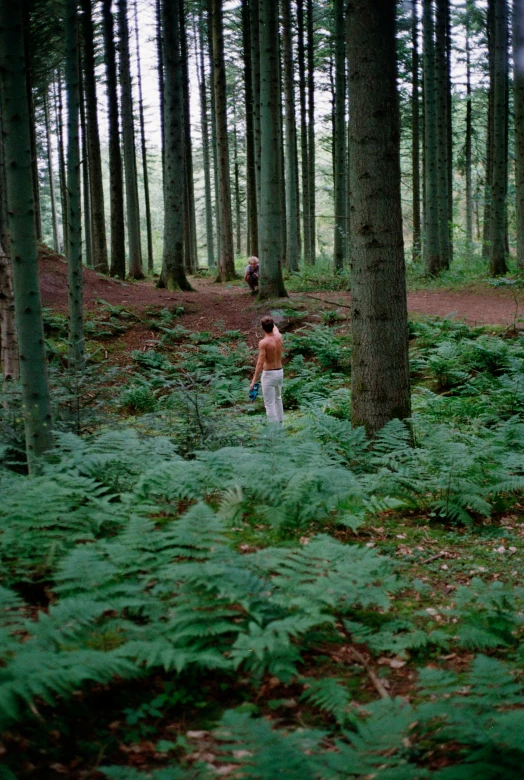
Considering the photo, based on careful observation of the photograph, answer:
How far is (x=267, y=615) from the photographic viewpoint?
9.53 feet

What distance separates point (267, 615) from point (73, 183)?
735 cm

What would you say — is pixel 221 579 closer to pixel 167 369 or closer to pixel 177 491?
pixel 177 491

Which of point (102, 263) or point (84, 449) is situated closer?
point (84, 449)

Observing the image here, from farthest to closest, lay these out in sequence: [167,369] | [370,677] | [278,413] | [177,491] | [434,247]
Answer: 1. [434,247]
2. [167,369]
3. [278,413]
4. [177,491]
5. [370,677]

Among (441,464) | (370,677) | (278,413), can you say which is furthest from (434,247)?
(370,677)

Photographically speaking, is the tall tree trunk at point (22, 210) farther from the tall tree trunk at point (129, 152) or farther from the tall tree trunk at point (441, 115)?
the tall tree trunk at point (129, 152)

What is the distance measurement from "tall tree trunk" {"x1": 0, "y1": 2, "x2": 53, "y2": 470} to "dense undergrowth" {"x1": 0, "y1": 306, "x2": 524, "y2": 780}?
1.95 ft

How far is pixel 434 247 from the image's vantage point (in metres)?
20.2

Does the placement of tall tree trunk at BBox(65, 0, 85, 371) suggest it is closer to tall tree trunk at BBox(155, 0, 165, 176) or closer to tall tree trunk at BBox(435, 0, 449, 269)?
tall tree trunk at BBox(435, 0, 449, 269)

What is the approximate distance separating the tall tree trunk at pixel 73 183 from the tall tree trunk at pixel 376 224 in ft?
12.2

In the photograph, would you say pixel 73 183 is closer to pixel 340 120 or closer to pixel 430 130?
pixel 340 120

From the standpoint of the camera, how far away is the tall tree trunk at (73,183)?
7934 mm

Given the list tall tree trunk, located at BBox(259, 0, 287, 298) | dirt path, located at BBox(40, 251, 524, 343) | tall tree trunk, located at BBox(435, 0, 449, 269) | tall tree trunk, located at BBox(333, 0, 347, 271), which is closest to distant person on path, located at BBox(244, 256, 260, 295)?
dirt path, located at BBox(40, 251, 524, 343)

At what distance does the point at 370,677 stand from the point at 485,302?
15075mm
